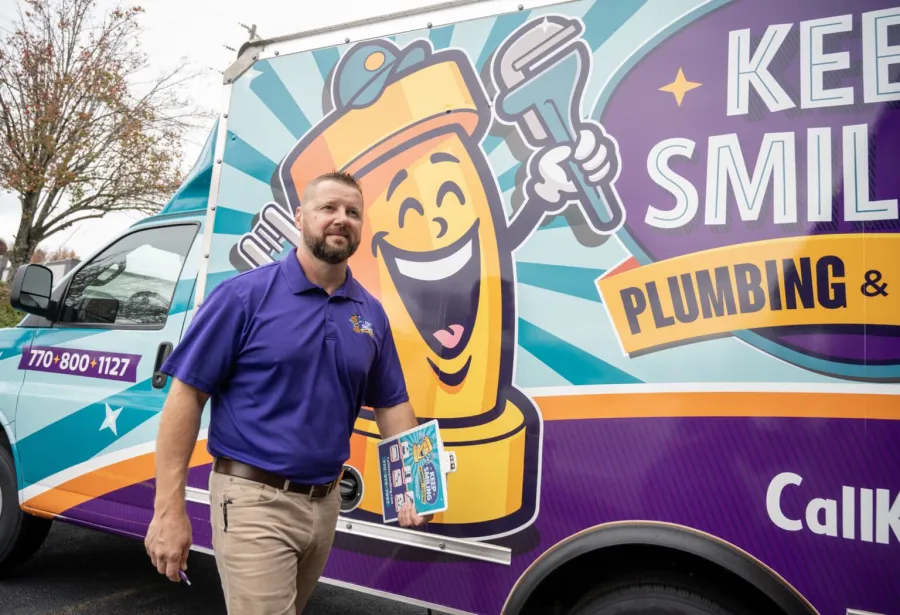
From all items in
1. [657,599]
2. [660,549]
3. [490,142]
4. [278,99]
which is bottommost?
[657,599]

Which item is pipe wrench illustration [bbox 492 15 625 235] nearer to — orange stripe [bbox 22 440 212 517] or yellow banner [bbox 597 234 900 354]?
yellow banner [bbox 597 234 900 354]

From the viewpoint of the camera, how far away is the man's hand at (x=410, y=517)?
192cm

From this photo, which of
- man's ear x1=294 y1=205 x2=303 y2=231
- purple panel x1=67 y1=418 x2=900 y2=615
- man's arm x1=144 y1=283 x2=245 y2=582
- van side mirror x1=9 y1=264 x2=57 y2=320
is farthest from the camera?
van side mirror x1=9 y1=264 x2=57 y2=320

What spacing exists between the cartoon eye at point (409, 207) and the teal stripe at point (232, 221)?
0.71 metres

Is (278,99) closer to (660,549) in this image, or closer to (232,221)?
(232,221)

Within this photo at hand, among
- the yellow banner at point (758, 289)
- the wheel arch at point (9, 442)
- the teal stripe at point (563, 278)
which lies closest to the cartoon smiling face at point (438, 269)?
the teal stripe at point (563, 278)

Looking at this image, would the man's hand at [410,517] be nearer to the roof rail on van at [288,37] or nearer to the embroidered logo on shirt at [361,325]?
the embroidered logo on shirt at [361,325]

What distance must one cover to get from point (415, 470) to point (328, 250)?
30.3 inches

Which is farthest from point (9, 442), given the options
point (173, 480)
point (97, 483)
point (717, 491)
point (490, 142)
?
point (717, 491)

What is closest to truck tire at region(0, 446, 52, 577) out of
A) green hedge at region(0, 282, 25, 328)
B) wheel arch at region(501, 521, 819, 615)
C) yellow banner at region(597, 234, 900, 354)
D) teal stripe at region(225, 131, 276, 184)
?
teal stripe at region(225, 131, 276, 184)

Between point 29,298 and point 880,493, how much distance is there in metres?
3.81

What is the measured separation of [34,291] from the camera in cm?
322

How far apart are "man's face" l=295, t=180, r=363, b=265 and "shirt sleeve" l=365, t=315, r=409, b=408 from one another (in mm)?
350

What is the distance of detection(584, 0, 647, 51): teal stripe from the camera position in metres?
2.02
